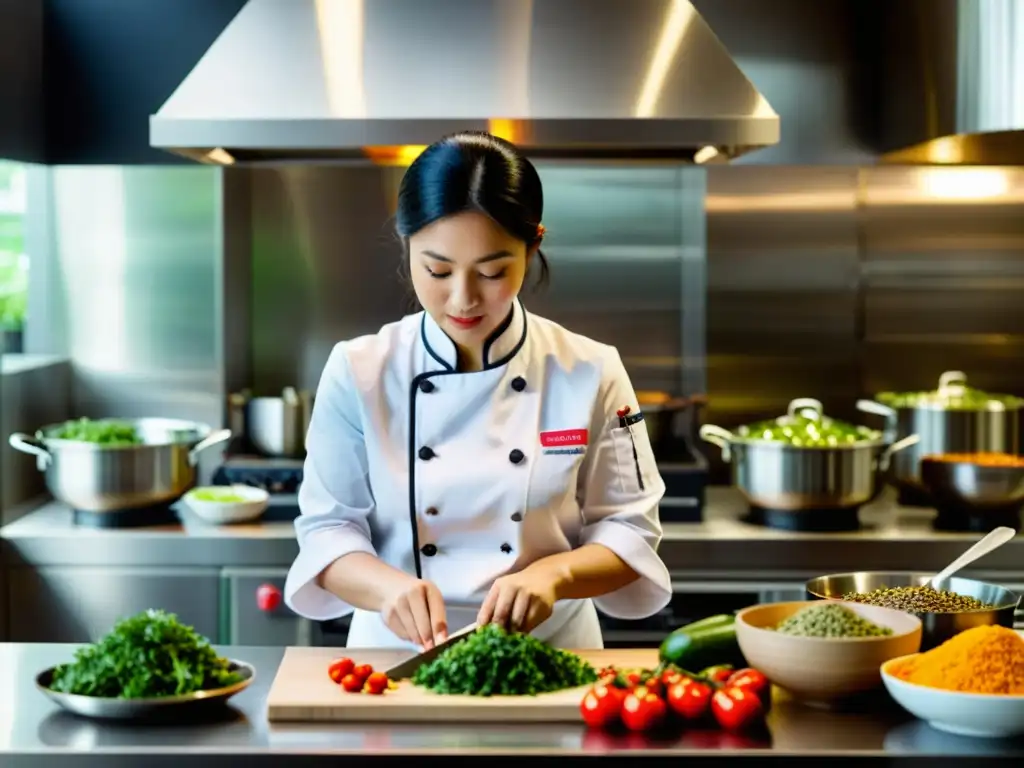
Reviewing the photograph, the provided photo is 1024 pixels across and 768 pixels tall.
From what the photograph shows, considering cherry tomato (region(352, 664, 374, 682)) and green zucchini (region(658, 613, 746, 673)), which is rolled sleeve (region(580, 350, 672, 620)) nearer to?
green zucchini (region(658, 613, 746, 673))

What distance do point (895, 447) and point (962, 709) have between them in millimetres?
2225

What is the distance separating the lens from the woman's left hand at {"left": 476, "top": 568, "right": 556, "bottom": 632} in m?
2.21

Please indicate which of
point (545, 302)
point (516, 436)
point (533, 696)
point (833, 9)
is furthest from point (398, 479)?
point (833, 9)

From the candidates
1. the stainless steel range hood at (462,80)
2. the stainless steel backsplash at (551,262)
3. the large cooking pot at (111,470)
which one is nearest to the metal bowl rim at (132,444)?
the large cooking pot at (111,470)

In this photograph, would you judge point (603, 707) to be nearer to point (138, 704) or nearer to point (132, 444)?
point (138, 704)

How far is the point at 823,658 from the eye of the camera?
1983mm

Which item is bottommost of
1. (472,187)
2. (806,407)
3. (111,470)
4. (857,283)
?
(111,470)

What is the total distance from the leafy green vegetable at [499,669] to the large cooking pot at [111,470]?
1941mm

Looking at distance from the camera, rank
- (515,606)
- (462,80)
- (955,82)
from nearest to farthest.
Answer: (515,606), (462,80), (955,82)

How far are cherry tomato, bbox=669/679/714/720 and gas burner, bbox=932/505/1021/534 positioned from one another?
216 cm

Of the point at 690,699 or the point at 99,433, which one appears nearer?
the point at 690,699

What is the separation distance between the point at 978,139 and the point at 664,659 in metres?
2.51

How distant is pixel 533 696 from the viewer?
6.67 ft

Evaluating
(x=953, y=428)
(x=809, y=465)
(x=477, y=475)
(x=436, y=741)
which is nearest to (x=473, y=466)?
(x=477, y=475)
